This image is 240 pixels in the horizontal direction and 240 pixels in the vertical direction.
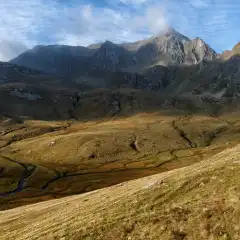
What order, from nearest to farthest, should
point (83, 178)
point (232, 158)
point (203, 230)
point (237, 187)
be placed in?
point (203, 230)
point (237, 187)
point (232, 158)
point (83, 178)

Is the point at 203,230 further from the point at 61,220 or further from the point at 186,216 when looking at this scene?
the point at 61,220

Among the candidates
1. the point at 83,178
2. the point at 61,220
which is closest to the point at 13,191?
the point at 83,178

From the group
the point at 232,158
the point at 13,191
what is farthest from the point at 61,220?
the point at 13,191

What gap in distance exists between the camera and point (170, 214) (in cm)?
3612

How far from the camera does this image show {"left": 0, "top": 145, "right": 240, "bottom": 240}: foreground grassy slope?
110 ft

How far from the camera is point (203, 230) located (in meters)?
32.9

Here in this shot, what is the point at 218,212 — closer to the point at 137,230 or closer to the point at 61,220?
the point at 137,230

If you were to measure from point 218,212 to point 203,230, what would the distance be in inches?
Answer: 102

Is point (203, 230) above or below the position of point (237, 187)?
below

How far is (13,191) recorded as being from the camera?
578 feet

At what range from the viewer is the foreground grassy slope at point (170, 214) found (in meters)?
33.4

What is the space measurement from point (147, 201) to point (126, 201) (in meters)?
2.79

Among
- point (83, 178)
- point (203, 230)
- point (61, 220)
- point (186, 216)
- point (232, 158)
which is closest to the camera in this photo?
point (203, 230)

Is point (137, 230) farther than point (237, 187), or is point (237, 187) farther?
point (237, 187)
